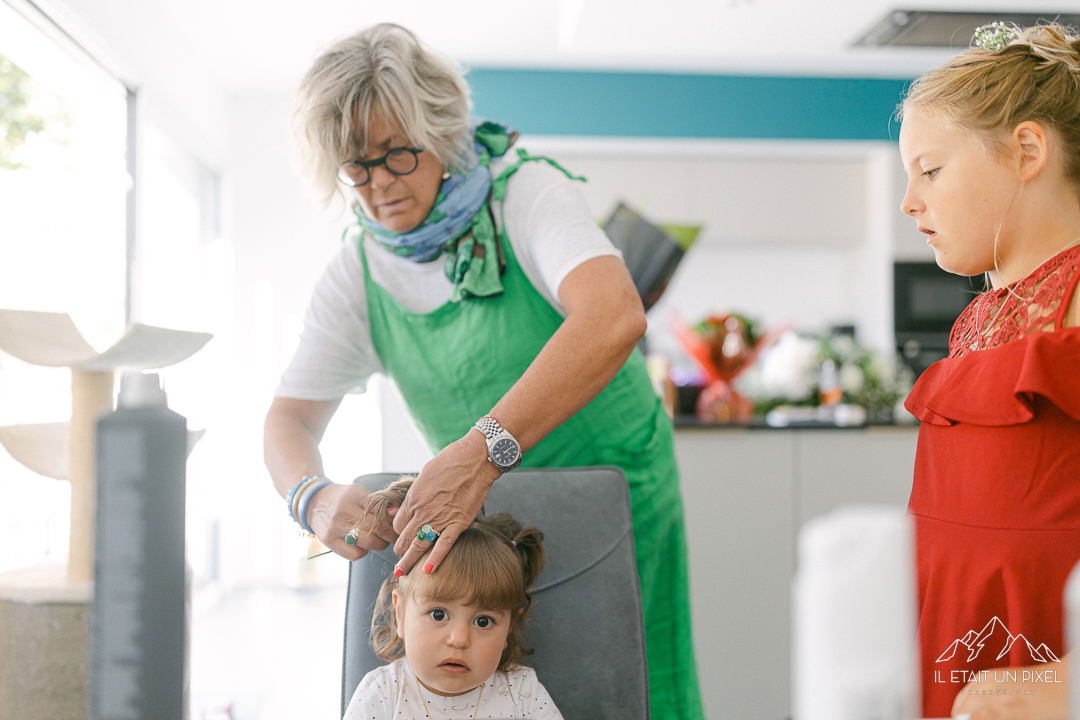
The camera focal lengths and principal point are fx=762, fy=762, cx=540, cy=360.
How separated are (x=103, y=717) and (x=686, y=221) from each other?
430 centimetres

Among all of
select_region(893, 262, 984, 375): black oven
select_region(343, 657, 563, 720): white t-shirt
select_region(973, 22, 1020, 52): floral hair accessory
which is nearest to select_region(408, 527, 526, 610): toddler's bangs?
select_region(343, 657, 563, 720): white t-shirt

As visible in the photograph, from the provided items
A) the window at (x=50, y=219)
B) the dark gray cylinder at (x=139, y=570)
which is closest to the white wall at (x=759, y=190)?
the window at (x=50, y=219)

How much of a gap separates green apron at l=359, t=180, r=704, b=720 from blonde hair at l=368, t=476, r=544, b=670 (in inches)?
9.2

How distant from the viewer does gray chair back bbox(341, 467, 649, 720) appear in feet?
3.12

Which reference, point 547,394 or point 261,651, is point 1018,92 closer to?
point 547,394

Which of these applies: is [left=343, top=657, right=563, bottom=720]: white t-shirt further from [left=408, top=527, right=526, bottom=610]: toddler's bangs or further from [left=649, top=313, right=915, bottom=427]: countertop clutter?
[left=649, top=313, right=915, bottom=427]: countertop clutter

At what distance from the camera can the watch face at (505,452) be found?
0.89 meters

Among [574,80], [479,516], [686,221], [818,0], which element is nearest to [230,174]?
[574,80]

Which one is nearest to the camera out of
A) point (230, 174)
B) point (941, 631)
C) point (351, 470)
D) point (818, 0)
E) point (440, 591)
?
point (941, 631)

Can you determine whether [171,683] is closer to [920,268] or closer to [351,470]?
[351,470]

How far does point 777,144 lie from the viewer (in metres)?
4.47

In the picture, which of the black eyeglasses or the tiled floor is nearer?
the black eyeglasses

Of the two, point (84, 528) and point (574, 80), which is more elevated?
point (574, 80)

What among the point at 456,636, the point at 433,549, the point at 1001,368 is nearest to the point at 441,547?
the point at 433,549
